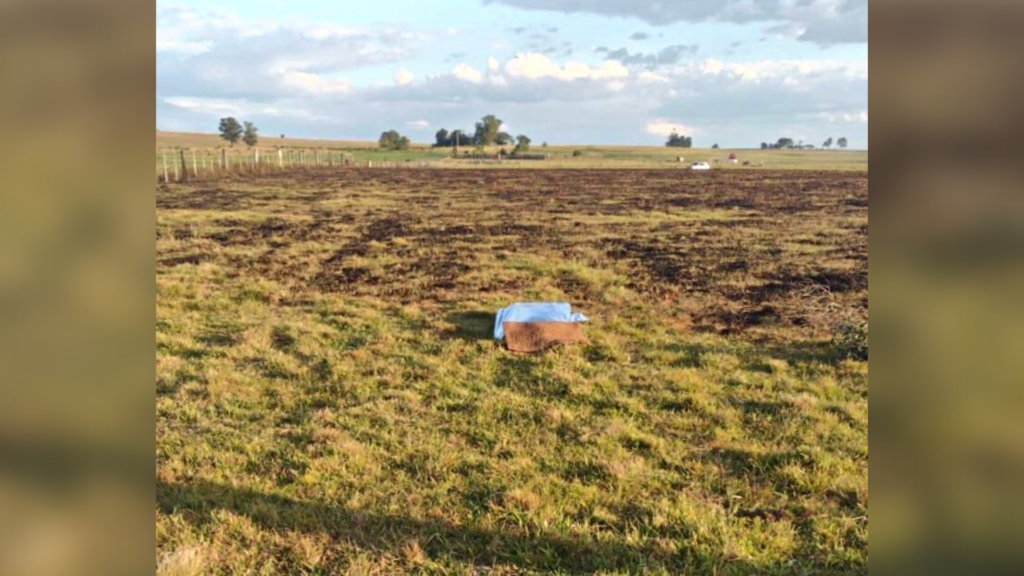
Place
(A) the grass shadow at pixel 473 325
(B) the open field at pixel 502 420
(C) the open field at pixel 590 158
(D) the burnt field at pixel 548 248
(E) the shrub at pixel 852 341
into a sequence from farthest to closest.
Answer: (C) the open field at pixel 590 158 → (D) the burnt field at pixel 548 248 → (A) the grass shadow at pixel 473 325 → (E) the shrub at pixel 852 341 → (B) the open field at pixel 502 420

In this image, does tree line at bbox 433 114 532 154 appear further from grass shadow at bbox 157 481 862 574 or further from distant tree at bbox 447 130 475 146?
grass shadow at bbox 157 481 862 574

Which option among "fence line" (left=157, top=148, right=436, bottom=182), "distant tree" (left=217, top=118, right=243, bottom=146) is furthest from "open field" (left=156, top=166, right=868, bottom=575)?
"distant tree" (left=217, top=118, right=243, bottom=146)

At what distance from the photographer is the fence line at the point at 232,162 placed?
33375 millimetres

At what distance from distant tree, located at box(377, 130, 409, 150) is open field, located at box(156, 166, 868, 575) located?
306 feet

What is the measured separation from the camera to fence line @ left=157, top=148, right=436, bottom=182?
3338cm

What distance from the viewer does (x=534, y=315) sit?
24.2 ft

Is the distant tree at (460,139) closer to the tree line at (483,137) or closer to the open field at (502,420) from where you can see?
the tree line at (483,137)

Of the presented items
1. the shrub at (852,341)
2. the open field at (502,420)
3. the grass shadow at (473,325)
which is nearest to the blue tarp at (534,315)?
the grass shadow at (473,325)

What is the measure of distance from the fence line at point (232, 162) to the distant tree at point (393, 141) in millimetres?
32620

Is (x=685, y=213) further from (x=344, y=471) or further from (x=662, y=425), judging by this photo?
(x=344, y=471)

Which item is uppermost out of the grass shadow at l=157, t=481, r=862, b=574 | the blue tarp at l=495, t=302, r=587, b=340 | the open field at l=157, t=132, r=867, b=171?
the open field at l=157, t=132, r=867, b=171

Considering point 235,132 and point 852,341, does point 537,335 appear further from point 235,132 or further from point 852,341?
point 235,132
